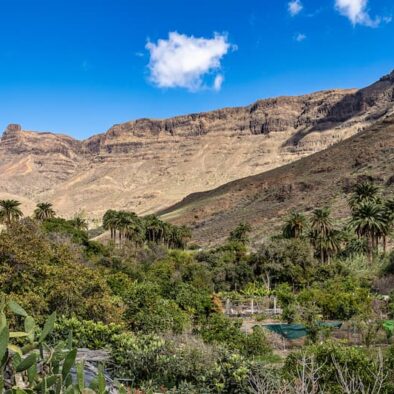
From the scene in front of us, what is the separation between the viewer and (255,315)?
33500mm

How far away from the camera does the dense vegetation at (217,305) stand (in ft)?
42.9

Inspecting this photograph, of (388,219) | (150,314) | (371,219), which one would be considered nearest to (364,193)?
(388,219)

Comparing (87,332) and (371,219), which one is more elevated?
(371,219)

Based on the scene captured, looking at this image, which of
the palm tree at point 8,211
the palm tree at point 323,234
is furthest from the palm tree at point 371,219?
the palm tree at point 8,211

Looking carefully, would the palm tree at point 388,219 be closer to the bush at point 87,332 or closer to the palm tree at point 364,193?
the palm tree at point 364,193

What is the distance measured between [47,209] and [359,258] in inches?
1536

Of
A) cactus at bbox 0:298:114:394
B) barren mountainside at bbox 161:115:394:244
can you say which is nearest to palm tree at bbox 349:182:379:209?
barren mountainside at bbox 161:115:394:244

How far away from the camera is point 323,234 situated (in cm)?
4959

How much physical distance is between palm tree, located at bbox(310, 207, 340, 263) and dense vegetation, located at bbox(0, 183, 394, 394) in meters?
0.15

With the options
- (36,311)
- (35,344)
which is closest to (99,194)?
(36,311)

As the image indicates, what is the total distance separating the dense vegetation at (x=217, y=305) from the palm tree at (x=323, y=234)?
15cm

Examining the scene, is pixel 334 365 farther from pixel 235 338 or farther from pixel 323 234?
pixel 323 234

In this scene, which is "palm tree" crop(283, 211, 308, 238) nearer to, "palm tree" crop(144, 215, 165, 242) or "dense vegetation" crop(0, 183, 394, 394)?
"dense vegetation" crop(0, 183, 394, 394)

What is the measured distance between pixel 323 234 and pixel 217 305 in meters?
24.6
